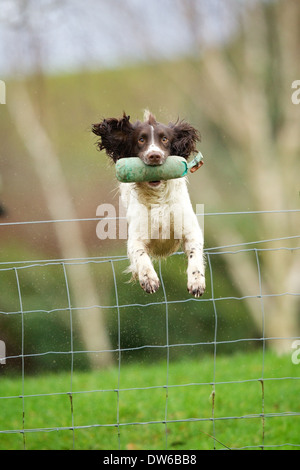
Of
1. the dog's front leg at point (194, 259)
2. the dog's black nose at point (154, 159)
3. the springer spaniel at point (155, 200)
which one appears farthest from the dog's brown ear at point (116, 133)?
the dog's front leg at point (194, 259)

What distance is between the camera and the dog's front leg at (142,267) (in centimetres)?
327

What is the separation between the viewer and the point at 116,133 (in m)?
3.72

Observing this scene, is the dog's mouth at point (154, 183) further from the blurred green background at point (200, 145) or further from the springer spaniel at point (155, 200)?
the blurred green background at point (200, 145)

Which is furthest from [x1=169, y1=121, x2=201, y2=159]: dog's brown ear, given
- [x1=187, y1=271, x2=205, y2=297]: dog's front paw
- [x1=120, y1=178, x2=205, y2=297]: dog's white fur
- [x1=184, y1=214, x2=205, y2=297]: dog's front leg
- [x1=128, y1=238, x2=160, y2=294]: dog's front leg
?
[x1=187, y1=271, x2=205, y2=297]: dog's front paw

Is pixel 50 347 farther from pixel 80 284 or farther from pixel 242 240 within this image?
pixel 242 240

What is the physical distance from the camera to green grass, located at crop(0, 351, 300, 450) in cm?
547

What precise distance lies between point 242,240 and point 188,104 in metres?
2.68

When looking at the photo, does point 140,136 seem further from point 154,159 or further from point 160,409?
point 160,409

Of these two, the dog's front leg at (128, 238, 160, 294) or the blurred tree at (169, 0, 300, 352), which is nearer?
the dog's front leg at (128, 238, 160, 294)

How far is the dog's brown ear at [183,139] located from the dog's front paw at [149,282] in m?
0.73

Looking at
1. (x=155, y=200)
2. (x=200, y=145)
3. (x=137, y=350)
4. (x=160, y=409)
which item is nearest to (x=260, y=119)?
(x=200, y=145)

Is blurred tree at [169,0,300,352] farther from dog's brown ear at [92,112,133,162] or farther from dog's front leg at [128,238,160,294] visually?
dog's front leg at [128,238,160,294]

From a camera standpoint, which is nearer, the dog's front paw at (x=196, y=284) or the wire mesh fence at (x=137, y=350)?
the dog's front paw at (x=196, y=284)

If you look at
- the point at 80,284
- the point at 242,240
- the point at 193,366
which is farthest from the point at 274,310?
the point at 193,366
